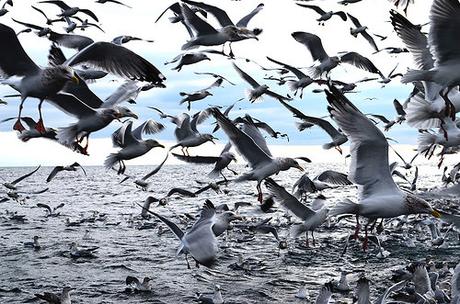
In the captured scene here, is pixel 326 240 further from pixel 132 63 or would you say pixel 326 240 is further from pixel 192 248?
pixel 132 63

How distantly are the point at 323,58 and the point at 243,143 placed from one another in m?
6.35

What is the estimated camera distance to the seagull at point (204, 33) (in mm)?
13695

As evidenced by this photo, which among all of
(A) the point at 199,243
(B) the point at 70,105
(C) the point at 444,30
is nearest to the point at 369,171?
(C) the point at 444,30

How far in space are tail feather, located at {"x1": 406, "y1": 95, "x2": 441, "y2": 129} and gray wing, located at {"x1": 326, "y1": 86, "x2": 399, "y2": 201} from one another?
2515mm

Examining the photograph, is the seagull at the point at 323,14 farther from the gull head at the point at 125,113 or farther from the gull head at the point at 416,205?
the gull head at the point at 416,205

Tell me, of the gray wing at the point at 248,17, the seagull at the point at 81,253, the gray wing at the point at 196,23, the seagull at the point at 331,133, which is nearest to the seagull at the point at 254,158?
the seagull at the point at 331,133

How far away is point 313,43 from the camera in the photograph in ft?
56.3

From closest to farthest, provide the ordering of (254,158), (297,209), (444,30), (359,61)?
(444,30)
(254,158)
(297,209)
(359,61)

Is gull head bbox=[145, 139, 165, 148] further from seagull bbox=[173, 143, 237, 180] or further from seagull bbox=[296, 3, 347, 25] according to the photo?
seagull bbox=[296, 3, 347, 25]

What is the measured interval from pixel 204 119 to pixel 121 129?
4.70 meters

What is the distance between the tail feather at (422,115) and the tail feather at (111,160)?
6.10 m

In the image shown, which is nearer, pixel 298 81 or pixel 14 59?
pixel 14 59

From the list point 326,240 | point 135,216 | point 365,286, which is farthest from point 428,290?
point 135,216

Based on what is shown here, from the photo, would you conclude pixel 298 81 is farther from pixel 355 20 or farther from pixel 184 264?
pixel 184 264
